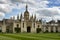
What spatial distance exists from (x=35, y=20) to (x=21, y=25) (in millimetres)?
13100

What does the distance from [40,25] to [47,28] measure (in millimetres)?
13245

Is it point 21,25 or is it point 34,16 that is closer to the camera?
point 21,25

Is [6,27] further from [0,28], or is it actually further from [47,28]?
[47,28]

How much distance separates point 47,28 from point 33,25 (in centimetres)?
2022

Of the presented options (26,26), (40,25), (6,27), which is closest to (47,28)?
(40,25)

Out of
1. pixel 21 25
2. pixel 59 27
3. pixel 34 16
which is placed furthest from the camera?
pixel 59 27

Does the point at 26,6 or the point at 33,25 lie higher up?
the point at 26,6

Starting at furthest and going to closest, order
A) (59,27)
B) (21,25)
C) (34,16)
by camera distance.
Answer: (59,27) < (34,16) < (21,25)

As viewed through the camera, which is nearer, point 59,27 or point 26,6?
point 26,6

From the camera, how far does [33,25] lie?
150 meters

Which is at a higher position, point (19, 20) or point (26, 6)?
point (26, 6)

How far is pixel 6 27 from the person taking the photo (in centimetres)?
15025

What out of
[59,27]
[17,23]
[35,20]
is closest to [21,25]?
[17,23]

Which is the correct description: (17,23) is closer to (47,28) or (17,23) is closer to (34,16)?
(34,16)
